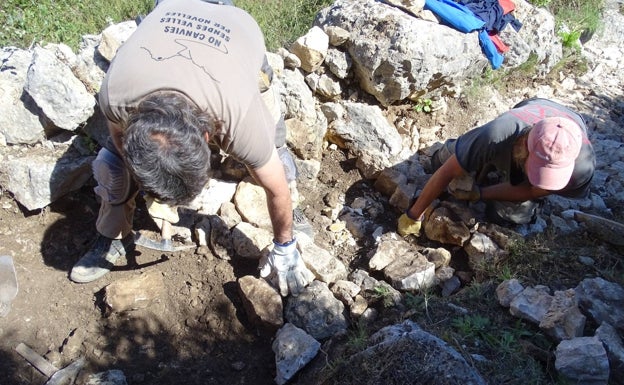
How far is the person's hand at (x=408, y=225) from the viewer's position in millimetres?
3072

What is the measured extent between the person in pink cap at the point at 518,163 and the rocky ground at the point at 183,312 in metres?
0.25

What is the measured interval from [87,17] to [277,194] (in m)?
2.29

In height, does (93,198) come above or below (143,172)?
below

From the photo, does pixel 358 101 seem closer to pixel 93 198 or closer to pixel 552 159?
pixel 552 159

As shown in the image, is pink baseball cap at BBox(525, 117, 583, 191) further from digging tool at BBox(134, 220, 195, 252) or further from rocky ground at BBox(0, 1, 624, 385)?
digging tool at BBox(134, 220, 195, 252)

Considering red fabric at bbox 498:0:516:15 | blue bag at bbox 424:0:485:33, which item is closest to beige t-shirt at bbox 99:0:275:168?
blue bag at bbox 424:0:485:33

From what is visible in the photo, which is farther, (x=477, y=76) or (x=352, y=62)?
(x=477, y=76)

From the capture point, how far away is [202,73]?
195cm

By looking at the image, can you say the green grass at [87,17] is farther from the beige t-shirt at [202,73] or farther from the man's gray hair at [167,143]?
the man's gray hair at [167,143]

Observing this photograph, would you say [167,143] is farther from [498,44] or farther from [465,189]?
[498,44]

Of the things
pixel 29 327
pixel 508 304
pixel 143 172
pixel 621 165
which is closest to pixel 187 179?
pixel 143 172

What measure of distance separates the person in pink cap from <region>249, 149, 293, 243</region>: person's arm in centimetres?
94

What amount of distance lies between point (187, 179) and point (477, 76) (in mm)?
2782

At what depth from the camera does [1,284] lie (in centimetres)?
267
